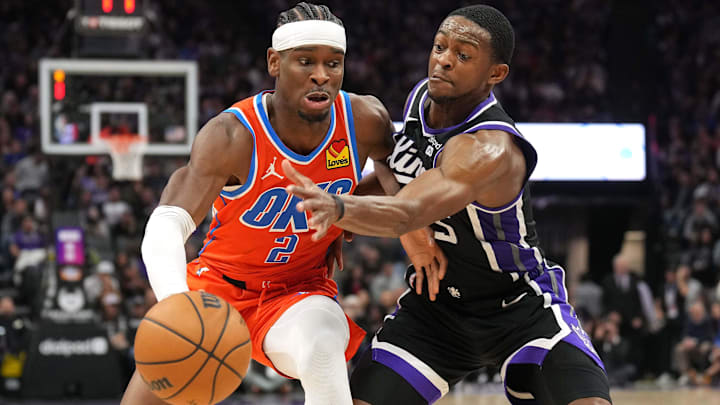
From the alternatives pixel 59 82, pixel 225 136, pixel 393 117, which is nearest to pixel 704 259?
pixel 393 117

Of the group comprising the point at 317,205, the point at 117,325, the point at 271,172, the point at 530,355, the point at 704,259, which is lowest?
the point at 117,325

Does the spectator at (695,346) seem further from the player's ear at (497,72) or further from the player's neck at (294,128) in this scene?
the player's neck at (294,128)

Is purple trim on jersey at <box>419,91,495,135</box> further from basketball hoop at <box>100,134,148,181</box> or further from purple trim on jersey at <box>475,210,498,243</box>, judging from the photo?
basketball hoop at <box>100,134,148,181</box>

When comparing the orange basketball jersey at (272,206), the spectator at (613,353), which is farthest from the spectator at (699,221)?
the orange basketball jersey at (272,206)

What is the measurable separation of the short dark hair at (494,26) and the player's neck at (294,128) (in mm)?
773

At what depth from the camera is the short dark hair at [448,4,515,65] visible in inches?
155

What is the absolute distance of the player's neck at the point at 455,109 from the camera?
405cm

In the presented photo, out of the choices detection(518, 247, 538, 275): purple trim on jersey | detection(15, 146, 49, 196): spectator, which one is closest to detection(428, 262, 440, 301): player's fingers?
detection(518, 247, 538, 275): purple trim on jersey

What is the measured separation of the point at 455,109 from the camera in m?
4.08

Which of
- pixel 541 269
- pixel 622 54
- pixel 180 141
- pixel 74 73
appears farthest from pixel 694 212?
pixel 541 269

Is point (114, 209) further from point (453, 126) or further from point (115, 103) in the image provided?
point (453, 126)

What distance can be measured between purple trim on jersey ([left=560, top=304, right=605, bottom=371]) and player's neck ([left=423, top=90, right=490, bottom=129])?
0.95m

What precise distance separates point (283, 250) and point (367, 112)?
742mm

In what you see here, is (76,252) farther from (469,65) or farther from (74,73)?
(469,65)
